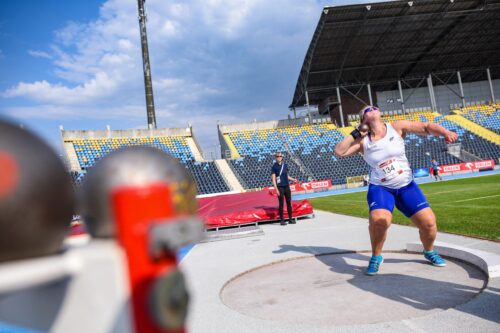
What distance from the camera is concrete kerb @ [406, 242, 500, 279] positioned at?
3484 millimetres

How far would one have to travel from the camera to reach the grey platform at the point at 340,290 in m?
2.77

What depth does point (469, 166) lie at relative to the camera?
96.0ft

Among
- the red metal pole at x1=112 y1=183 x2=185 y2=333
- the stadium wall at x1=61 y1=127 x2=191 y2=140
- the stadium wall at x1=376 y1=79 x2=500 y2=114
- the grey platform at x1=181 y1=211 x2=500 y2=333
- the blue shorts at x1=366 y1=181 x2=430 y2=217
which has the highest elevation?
the stadium wall at x1=376 y1=79 x2=500 y2=114

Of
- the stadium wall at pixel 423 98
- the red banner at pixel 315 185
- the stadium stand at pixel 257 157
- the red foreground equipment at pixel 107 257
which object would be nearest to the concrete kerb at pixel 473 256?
the red foreground equipment at pixel 107 257

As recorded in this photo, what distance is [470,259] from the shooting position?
4117 mm

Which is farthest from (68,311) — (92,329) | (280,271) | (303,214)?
(303,214)

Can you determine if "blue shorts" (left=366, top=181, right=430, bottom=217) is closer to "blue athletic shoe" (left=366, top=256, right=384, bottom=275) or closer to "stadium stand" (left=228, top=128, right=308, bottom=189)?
"blue athletic shoe" (left=366, top=256, right=384, bottom=275)

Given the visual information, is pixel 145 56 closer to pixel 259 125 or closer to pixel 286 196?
pixel 259 125

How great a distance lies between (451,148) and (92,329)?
123 feet

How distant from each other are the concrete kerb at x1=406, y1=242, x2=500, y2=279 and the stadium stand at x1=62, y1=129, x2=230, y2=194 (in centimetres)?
2385

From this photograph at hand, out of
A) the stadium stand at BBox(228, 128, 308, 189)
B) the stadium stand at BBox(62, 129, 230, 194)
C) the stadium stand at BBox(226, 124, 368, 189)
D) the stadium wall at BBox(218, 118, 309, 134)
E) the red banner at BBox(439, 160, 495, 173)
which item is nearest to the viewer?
the red banner at BBox(439, 160, 495, 173)

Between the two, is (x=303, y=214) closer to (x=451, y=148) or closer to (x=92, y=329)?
(x=92, y=329)

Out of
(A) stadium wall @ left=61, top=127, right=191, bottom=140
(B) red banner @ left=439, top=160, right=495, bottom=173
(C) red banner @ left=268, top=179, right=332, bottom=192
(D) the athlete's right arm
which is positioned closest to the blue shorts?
(D) the athlete's right arm

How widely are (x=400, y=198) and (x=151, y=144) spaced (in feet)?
101
